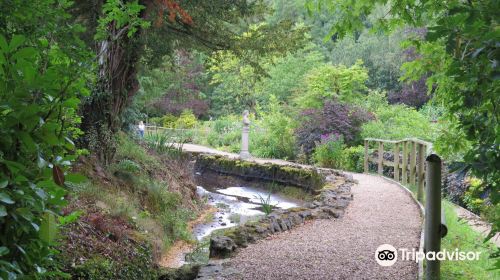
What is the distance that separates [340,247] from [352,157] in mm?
9184

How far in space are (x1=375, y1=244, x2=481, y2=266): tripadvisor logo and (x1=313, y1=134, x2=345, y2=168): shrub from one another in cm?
907

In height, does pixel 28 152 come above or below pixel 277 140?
above

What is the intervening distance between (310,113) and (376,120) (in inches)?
87.4

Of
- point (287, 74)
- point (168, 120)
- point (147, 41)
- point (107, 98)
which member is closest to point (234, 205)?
point (147, 41)

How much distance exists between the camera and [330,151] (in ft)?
47.0

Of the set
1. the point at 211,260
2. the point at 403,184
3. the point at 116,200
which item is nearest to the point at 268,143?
the point at 403,184

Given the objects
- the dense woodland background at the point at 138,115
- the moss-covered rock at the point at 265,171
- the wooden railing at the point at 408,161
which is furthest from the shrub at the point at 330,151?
the moss-covered rock at the point at 265,171

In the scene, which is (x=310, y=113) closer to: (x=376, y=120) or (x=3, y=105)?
(x=376, y=120)

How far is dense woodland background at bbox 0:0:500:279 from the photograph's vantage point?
1.46m

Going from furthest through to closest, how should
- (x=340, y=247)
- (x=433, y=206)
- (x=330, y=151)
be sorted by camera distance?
(x=330, y=151), (x=340, y=247), (x=433, y=206)

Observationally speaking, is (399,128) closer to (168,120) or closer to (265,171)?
(265,171)

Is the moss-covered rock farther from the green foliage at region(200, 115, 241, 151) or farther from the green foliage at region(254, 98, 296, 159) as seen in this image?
the green foliage at region(200, 115, 241, 151)

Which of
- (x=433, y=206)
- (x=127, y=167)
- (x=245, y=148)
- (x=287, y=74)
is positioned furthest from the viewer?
(x=287, y=74)

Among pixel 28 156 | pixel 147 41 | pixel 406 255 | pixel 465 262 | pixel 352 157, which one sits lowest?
pixel 352 157
